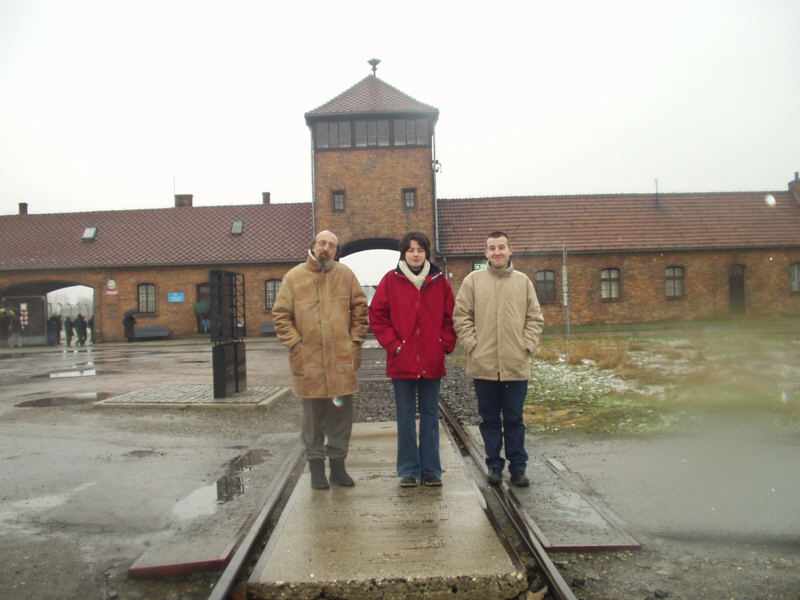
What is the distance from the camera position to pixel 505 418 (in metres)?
4.92

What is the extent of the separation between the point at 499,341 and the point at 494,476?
1.06 m

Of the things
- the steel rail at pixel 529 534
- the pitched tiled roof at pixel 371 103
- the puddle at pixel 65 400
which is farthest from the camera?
the pitched tiled roof at pixel 371 103

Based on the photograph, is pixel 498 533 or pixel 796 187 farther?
pixel 796 187

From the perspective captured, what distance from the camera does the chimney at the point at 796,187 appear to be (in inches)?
1336

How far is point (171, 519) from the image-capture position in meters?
4.32

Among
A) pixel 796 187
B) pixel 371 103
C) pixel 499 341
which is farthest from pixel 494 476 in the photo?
pixel 796 187

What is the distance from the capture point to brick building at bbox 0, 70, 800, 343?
2830 centimetres

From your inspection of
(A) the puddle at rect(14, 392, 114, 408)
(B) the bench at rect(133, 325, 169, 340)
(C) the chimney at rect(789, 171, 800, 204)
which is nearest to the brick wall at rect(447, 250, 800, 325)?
(C) the chimney at rect(789, 171, 800, 204)

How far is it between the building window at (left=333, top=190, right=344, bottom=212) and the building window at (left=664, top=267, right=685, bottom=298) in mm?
16155

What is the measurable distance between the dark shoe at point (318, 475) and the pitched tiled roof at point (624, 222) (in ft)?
84.0

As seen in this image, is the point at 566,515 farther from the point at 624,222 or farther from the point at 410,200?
the point at 624,222

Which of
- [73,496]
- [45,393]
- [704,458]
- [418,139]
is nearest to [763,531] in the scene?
[704,458]

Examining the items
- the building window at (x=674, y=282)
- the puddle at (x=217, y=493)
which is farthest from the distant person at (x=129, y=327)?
the puddle at (x=217, y=493)

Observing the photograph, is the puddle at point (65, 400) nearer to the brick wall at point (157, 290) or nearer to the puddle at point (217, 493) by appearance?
the puddle at point (217, 493)
